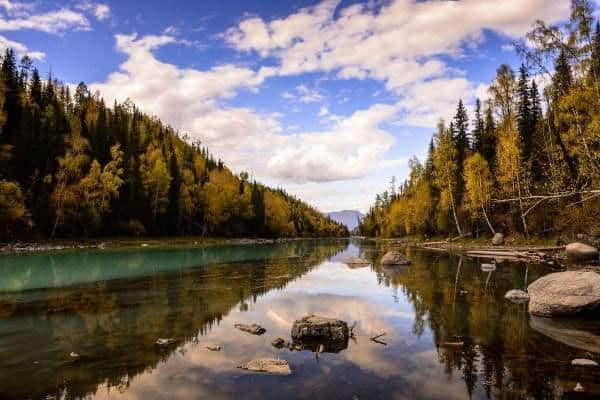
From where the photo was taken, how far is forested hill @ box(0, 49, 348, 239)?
57.6 m

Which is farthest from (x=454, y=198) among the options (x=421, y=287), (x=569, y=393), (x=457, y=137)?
(x=569, y=393)

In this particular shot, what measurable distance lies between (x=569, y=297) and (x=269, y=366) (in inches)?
426

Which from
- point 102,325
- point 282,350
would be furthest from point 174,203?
point 282,350

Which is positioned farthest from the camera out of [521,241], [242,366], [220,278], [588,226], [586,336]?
[521,241]

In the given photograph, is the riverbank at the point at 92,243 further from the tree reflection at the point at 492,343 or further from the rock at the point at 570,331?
the rock at the point at 570,331

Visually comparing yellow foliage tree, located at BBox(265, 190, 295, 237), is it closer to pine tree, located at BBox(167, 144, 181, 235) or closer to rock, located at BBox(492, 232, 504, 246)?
pine tree, located at BBox(167, 144, 181, 235)

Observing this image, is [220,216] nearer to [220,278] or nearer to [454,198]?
[454,198]

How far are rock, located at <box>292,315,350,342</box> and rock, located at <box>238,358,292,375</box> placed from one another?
204 cm

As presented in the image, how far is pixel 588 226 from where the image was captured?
31.7 meters

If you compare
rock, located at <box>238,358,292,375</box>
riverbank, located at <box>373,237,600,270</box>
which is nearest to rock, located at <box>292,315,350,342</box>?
rock, located at <box>238,358,292,375</box>

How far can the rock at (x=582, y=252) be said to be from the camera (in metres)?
27.3

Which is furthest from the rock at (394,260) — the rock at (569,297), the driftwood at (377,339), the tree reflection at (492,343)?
the driftwood at (377,339)

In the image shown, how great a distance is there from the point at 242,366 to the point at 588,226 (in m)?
33.1

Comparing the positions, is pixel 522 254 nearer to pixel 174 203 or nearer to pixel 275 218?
pixel 174 203
